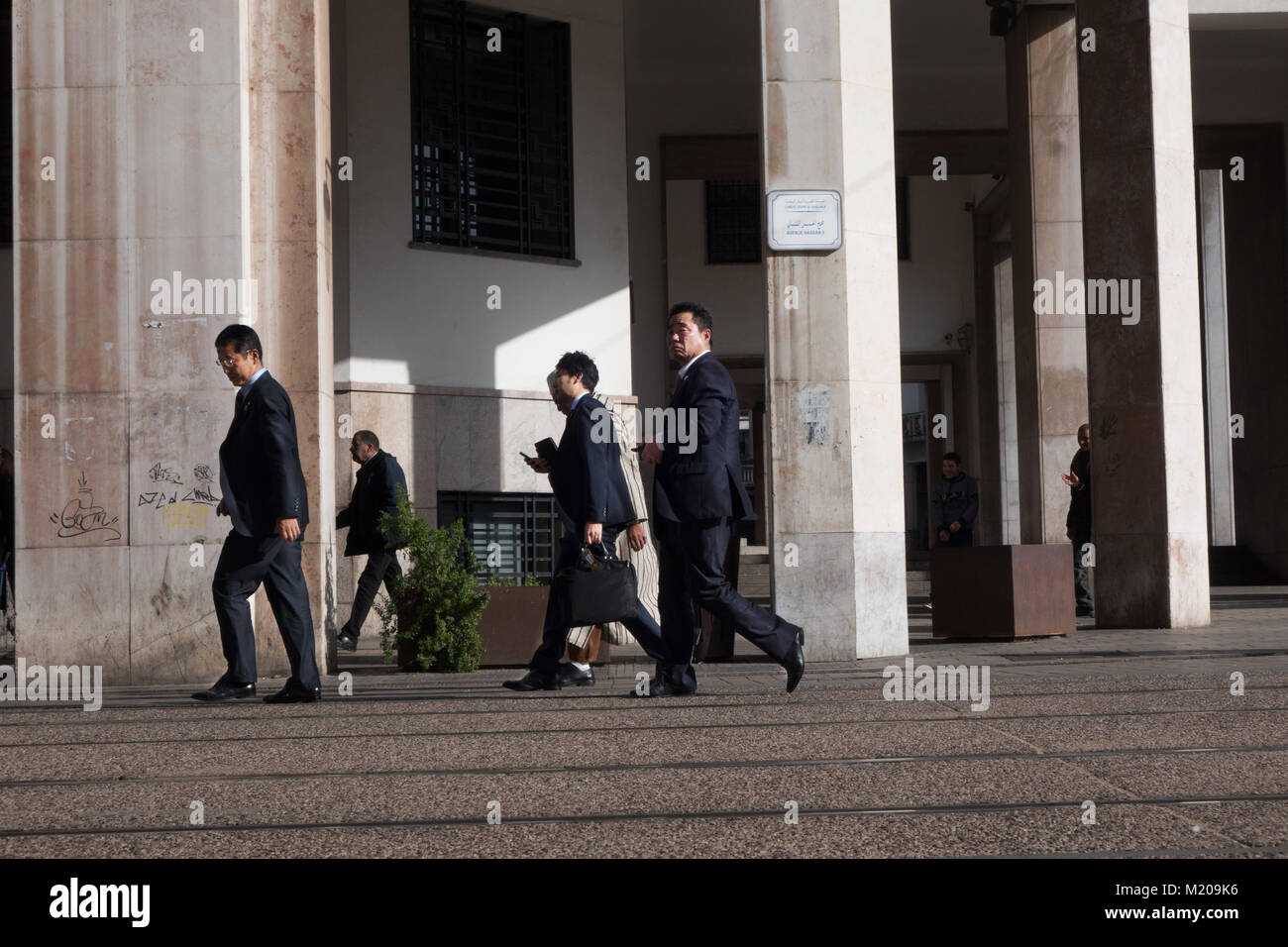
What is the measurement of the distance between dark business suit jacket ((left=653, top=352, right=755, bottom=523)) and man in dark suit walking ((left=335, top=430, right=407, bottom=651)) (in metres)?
5.07

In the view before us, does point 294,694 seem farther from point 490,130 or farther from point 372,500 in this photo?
point 490,130

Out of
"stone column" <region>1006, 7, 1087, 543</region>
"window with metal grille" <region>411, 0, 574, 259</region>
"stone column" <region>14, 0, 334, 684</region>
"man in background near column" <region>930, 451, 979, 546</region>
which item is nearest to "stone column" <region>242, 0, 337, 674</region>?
"stone column" <region>14, 0, 334, 684</region>

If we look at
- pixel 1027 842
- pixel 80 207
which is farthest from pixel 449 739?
pixel 80 207

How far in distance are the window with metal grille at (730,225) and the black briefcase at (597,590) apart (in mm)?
19543

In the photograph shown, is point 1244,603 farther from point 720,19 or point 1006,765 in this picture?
point 1006,765

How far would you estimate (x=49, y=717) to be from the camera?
8.36 m

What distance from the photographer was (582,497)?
898cm

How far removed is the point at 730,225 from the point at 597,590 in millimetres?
20054

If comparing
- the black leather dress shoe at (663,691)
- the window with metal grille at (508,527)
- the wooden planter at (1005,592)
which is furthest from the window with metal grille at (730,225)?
the black leather dress shoe at (663,691)

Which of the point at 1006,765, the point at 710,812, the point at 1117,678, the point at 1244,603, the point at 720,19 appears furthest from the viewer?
the point at 720,19

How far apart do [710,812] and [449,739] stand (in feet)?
7.53

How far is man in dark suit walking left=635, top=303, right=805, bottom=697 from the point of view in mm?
8375

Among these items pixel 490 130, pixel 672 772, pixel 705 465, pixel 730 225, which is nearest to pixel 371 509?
pixel 705 465

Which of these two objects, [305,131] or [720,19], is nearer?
[305,131]
